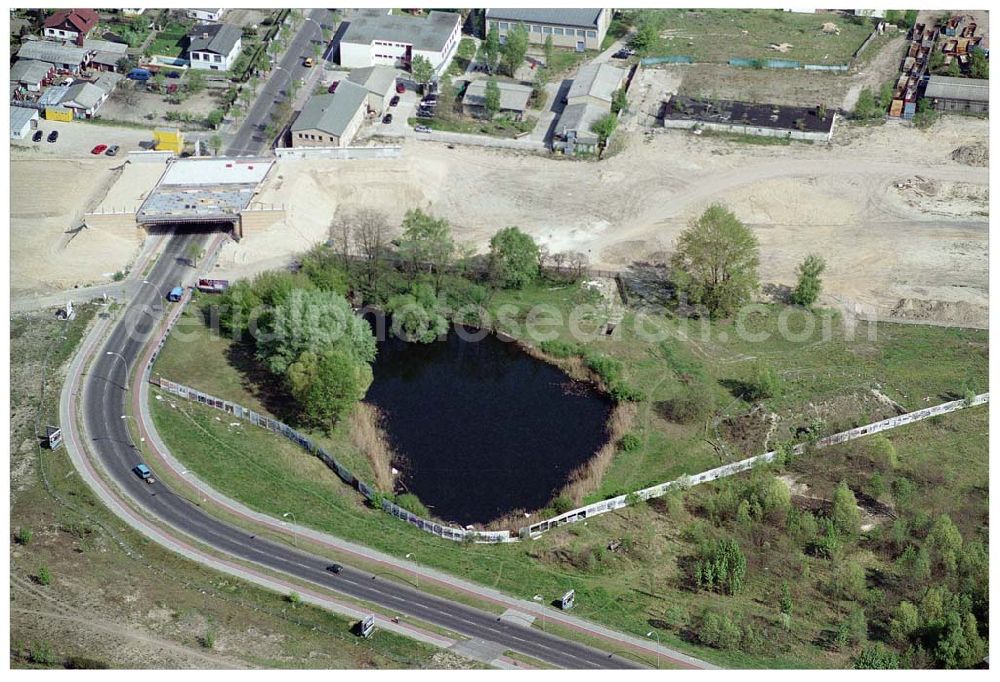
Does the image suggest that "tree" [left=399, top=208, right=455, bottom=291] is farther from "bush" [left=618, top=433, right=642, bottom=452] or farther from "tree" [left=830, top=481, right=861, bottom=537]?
"tree" [left=830, top=481, right=861, bottom=537]

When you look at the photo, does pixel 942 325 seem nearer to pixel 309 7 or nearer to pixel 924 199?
pixel 924 199

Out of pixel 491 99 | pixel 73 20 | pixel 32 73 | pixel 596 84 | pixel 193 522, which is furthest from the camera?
pixel 73 20

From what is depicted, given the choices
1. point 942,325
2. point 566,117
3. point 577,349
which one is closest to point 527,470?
point 577,349

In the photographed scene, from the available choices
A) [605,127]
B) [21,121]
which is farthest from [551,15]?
[21,121]

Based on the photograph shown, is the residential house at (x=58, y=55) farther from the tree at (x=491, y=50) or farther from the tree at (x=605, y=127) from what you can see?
the tree at (x=605, y=127)

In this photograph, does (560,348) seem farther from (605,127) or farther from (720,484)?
(605,127)

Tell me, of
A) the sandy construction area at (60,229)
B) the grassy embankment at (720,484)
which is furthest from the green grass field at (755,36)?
the sandy construction area at (60,229)
